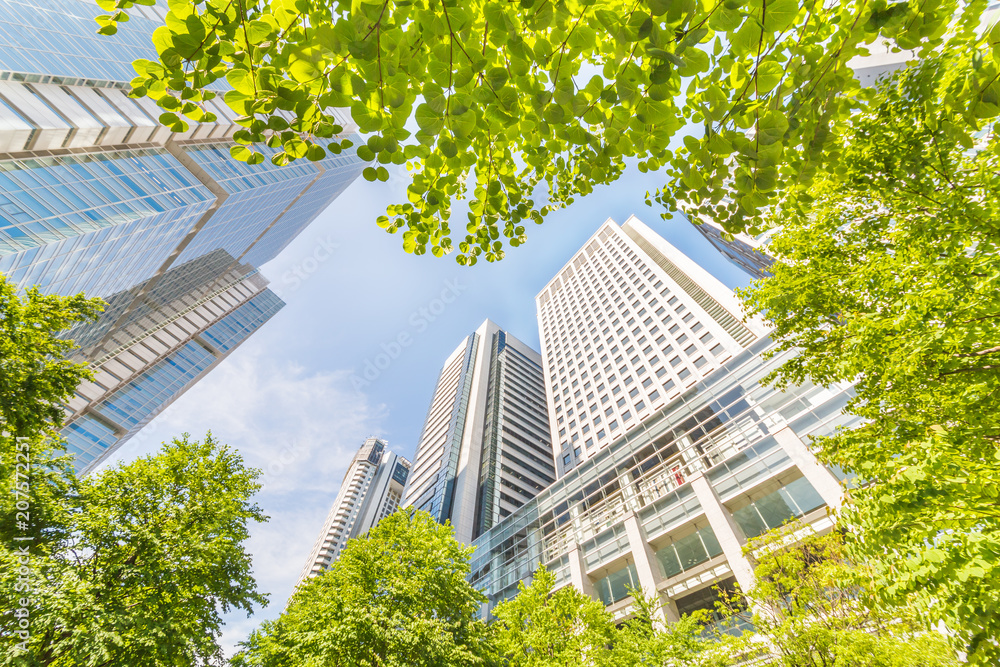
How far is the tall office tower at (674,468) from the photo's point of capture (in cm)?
1731

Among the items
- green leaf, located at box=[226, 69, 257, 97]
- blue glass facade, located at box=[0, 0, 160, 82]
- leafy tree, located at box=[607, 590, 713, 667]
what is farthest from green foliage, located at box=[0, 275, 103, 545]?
blue glass facade, located at box=[0, 0, 160, 82]

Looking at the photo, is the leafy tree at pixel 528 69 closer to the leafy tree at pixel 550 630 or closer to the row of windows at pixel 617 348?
the leafy tree at pixel 550 630

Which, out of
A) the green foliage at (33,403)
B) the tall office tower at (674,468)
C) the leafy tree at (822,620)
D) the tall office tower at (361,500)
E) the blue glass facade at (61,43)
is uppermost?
the tall office tower at (361,500)

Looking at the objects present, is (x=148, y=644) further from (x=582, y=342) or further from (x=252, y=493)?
(x=582, y=342)

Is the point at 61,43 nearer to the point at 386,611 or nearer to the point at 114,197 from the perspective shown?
the point at 114,197

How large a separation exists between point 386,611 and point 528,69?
35.4 ft

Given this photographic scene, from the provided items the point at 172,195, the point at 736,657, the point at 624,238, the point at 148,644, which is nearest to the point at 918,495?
the point at 736,657

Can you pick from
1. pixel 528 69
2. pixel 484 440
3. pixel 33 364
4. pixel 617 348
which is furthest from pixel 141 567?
pixel 484 440

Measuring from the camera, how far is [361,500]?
352ft

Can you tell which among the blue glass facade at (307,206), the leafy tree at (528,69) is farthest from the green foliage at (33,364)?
the blue glass facade at (307,206)

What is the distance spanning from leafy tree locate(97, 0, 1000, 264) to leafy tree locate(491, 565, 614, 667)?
38.1ft

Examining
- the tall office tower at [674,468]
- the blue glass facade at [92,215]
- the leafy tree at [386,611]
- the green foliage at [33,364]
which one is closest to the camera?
the green foliage at [33,364]

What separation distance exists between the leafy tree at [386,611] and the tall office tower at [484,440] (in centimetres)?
2406

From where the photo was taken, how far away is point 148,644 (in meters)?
6.57
